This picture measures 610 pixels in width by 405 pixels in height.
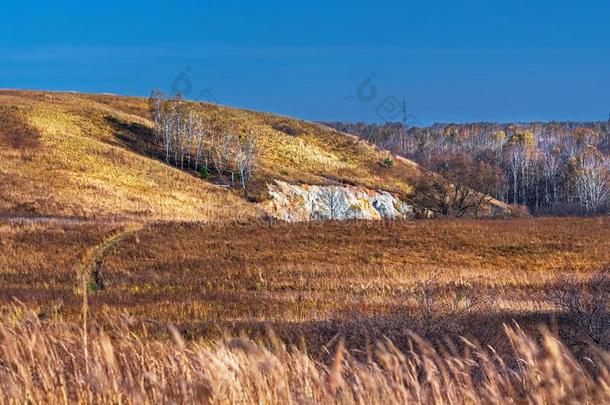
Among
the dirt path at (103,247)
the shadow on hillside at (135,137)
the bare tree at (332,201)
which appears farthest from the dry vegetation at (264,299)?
the shadow on hillside at (135,137)

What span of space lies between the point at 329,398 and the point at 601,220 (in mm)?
37896

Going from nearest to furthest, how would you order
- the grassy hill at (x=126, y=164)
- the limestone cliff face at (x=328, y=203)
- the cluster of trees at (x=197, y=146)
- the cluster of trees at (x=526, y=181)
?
the grassy hill at (x=126, y=164), the cluster of trees at (x=526, y=181), the limestone cliff face at (x=328, y=203), the cluster of trees at (x=197, y=146)

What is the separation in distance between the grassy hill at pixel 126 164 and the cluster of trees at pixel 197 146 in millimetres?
2002

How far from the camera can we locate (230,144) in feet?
286

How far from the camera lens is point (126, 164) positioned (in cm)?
6856

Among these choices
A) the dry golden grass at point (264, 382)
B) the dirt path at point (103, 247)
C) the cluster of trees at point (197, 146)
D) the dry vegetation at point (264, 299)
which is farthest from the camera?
the cluster of trees at point (197, 146)

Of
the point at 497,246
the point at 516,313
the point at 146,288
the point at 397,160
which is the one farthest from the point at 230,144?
the point at 516,313

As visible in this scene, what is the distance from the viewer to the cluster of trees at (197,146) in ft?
255

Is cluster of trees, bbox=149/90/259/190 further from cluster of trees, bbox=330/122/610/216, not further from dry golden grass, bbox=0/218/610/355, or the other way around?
dry golden grass, bbox=0/218/610/355

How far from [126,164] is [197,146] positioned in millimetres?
20223

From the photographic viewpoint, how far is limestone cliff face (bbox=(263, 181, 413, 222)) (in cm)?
7162

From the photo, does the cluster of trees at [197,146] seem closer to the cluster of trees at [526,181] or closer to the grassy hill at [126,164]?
the grassy hill at [126,164]

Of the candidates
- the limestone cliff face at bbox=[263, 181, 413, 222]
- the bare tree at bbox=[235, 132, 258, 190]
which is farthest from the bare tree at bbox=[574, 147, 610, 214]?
the bare tree at bbox=[235, 132, 258, 190]

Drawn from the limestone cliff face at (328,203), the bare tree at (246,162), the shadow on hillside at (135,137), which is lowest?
the limestone cliff face at (328,203)
